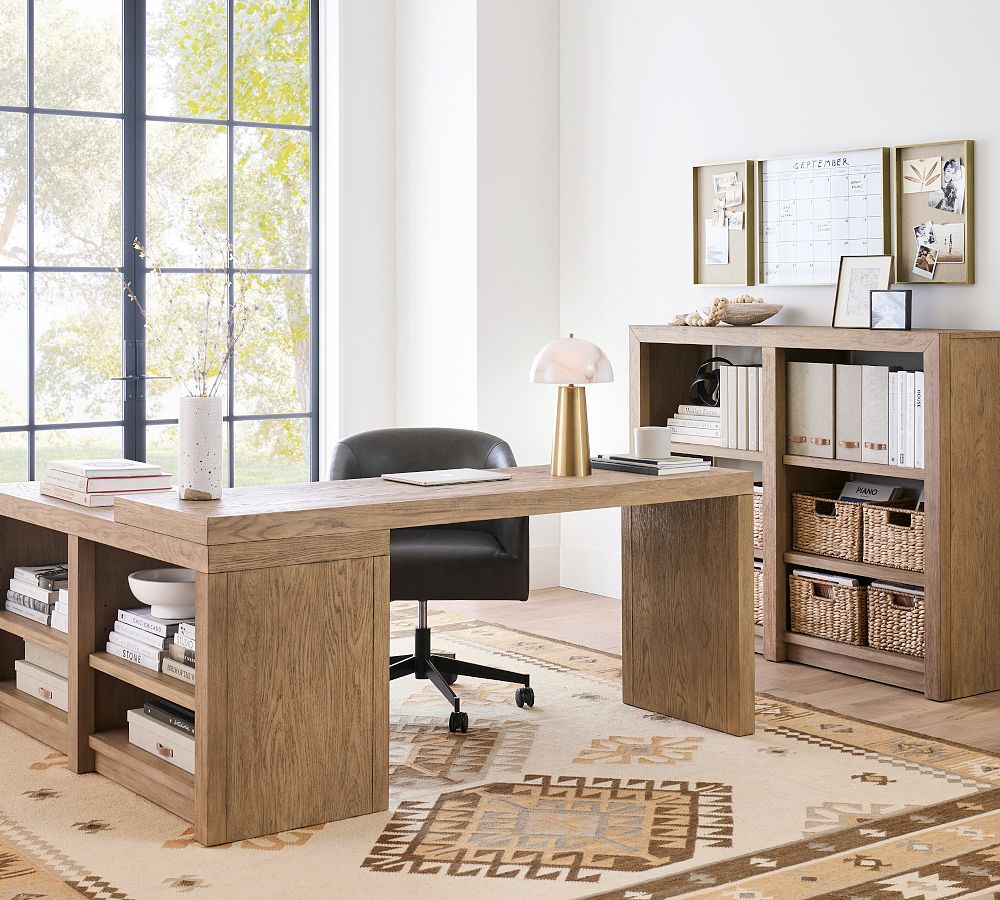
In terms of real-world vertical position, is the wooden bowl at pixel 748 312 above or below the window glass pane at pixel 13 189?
below

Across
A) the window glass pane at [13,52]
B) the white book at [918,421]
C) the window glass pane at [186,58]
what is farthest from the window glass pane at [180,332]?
the white book at [918,421]

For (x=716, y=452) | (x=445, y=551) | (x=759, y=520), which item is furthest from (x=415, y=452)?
(x=759, y=520)

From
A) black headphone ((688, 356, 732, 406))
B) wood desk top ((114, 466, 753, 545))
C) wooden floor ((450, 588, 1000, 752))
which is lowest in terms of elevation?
wooden floor ((450, 588, 1000, 752))

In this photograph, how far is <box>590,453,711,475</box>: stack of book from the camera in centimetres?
405

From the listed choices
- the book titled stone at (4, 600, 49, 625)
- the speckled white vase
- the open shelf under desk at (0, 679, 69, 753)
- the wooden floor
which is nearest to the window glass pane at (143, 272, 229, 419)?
the wooden floor

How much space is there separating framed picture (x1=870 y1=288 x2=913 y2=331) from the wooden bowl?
0.57 metres

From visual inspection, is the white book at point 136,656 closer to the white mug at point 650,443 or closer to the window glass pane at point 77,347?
the white mug at point 650,443

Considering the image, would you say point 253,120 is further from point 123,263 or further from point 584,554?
point 584,554

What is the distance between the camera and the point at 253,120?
21.0 feet

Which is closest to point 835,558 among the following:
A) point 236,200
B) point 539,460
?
point 539,460

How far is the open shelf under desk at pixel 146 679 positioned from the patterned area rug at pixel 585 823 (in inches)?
11.5

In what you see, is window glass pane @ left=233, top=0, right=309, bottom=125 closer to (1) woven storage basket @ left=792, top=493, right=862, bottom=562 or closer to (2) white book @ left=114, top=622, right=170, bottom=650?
(1) woven storage basket @ left=792, top=493, right=862, bottom=562

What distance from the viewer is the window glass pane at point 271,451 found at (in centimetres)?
650

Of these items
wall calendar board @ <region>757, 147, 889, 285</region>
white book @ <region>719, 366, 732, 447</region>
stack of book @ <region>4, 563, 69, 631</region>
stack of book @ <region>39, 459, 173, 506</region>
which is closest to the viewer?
stack of book @ <region>39, 459, 173, 506</region>
